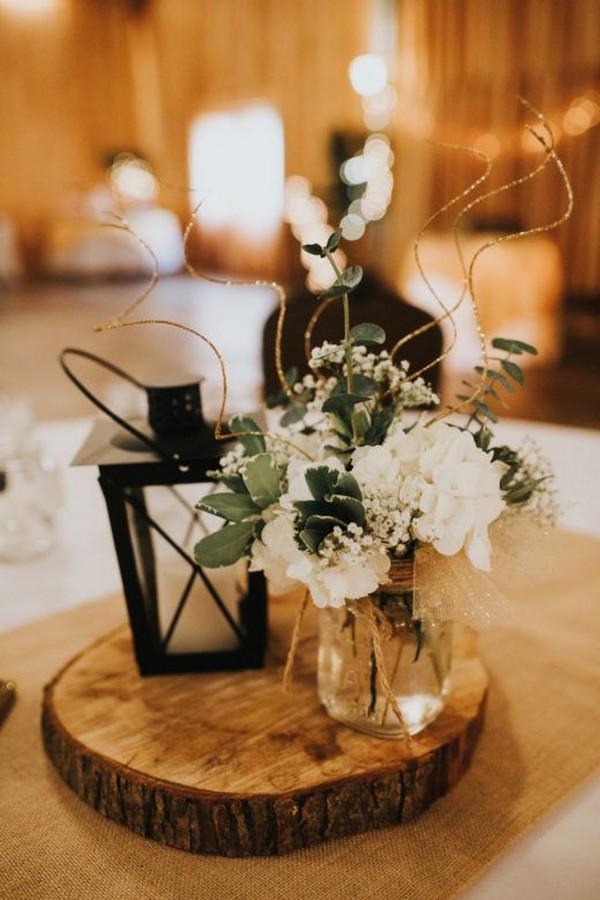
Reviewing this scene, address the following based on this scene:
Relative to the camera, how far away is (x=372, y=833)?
0.75 metres

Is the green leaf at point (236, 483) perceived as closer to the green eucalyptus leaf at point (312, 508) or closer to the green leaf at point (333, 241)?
the green eucalyptus leaf at point (312, 508)

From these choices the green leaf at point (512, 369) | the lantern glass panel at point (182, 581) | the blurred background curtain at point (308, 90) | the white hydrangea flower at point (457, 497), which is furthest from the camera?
the blurred background curtain at point (308, 90)

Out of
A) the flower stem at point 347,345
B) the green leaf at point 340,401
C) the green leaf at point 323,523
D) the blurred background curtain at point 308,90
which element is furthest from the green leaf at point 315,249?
the blurred background curtain at point 308,90

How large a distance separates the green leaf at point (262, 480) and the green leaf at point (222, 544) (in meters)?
0.03

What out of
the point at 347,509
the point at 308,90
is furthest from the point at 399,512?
the point at 308,90

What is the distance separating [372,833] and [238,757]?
15 cm

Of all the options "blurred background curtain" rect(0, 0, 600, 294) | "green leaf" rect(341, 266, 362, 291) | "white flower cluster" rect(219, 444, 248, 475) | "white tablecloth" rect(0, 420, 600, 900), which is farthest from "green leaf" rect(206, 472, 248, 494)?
"blurred background curtain" rect(0, 0, 600, 294)

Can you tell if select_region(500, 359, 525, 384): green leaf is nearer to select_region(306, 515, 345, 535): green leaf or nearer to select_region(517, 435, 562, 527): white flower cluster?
select_region(517, 435, 562, 527): white flower cluster

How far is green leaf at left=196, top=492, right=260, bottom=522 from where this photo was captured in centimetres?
74

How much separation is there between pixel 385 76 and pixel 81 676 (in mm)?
8344

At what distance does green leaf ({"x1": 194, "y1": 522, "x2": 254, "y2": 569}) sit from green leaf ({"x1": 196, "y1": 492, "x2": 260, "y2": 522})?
0.01 meters

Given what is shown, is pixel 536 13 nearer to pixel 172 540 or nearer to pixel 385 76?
pixel 385 76

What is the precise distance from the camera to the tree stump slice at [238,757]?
73 centimetres

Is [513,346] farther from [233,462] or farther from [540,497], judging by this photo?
[233,462]
